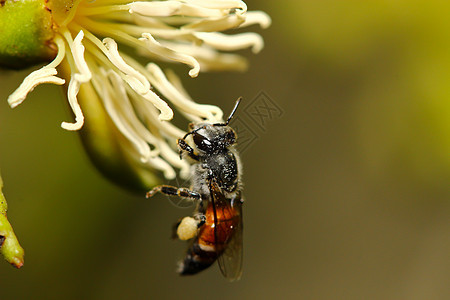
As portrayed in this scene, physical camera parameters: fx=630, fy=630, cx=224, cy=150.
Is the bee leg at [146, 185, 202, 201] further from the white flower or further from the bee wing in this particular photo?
A: the bee wing

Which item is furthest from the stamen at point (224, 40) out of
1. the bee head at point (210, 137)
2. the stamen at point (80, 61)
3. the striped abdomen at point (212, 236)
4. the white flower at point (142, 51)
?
the striped abdomen at point (212, 236)

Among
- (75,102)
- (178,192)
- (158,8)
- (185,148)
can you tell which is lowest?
(178,192)

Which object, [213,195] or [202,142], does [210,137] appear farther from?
[213,195]

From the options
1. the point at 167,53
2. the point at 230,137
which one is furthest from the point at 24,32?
the point at 230,137

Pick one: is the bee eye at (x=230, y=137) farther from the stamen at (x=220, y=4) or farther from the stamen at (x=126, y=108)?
the stamen at (x=220, y=4)

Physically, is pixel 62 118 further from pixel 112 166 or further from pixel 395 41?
pixel 395 41

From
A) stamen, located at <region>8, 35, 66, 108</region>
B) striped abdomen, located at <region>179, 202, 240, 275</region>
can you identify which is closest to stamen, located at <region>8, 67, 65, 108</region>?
stamen, located at <region>8, 35, 66, 108</region>

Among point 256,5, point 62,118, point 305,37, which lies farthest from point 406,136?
point 62,118
